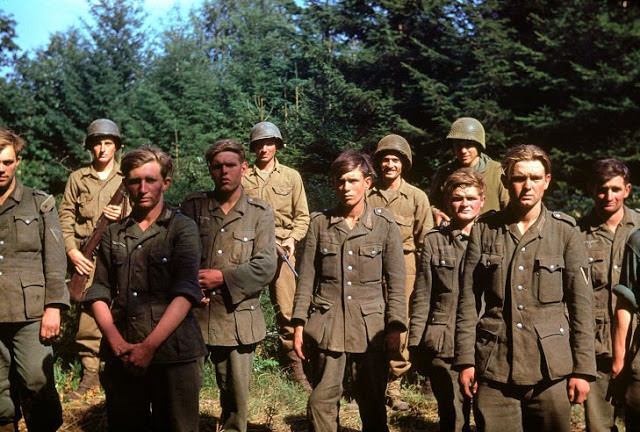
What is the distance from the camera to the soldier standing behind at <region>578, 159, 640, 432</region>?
5.14 meters

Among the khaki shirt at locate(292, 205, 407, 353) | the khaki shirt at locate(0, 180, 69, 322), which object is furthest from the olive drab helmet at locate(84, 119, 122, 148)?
the khaki shirt at locate(292, 205, 407, 353)

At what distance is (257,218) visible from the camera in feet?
16.4

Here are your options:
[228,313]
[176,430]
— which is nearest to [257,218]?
[228,313]

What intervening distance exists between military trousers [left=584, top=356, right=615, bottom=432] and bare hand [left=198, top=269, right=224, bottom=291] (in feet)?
9.77

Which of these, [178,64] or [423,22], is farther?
[178,64]

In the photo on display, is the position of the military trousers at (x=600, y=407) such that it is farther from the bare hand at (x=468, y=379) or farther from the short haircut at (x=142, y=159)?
the short haircut at (x=142, y=159)

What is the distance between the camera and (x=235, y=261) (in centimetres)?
487

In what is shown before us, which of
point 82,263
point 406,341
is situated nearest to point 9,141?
point 82,263

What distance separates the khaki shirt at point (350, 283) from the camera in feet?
15.5

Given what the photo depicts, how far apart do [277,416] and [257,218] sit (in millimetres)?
2335

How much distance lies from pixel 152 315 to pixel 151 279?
8.4 inches

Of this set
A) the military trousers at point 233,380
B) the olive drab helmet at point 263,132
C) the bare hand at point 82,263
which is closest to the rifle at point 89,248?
the bare hand at point 82,263

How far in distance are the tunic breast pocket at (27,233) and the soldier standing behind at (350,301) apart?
189 centimetres

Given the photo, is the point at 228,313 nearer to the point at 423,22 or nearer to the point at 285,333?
the point at 285,333
